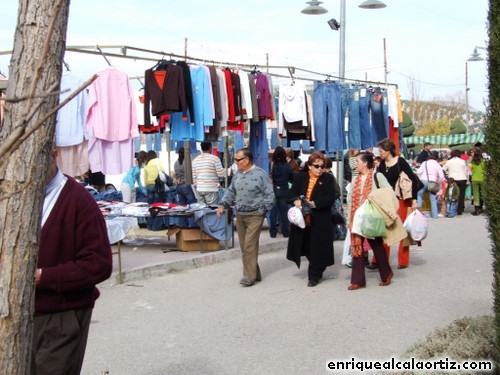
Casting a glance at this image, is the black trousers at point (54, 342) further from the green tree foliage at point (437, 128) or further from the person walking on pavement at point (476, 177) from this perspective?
the green tree foliage at point (437, 128)

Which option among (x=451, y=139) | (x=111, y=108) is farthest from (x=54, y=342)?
(x=451, y=139)

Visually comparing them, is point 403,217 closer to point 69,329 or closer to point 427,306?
point 427,306

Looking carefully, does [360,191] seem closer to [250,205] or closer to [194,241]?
[250,205]

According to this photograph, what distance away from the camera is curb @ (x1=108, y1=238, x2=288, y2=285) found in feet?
36.0

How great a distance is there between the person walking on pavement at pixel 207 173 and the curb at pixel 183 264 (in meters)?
1.19

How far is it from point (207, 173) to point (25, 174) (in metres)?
11.4

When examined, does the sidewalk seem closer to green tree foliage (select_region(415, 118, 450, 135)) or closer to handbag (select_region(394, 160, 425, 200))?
handbag (select_region(394, 160, 425, 200))

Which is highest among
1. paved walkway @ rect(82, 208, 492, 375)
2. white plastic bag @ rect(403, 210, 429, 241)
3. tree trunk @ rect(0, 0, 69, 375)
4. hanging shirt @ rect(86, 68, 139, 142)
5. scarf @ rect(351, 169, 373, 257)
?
hanging shirt @ rect(86, 68, 139, 142)

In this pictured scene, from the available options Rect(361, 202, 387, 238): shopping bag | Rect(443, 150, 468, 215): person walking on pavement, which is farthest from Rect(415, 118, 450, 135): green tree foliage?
Rect(361, 202, 387, 238): shopping bag

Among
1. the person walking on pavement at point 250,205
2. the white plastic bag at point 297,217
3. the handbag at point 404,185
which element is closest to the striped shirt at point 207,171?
the person walking on pavement at point 250,205

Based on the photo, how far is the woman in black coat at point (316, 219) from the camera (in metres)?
10.4

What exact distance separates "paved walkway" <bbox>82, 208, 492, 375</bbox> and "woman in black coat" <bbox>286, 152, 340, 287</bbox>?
0.35m

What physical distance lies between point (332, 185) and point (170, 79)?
127 inches

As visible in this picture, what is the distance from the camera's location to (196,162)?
14.0 metres
